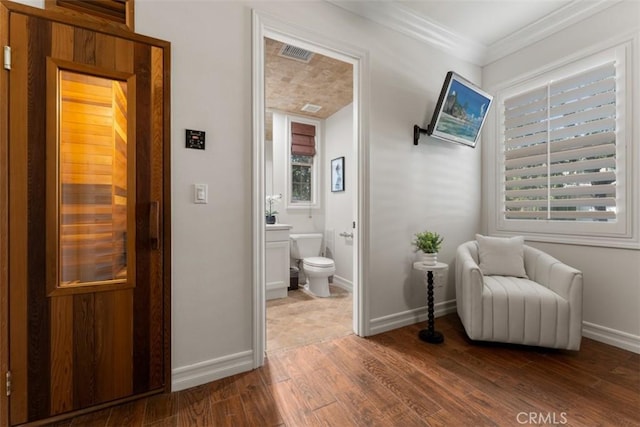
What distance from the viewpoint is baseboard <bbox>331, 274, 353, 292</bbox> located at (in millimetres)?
3818

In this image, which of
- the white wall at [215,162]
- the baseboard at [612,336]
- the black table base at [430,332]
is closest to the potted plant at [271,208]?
the white wall at [215,162]

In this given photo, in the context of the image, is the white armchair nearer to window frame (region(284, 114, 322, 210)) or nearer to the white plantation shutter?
the white plantation shutter

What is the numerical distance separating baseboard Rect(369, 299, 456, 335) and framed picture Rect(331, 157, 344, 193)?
1.94m

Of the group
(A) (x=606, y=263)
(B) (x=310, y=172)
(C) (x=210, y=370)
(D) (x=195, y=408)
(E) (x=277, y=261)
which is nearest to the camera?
(D) (x=195, y=408)

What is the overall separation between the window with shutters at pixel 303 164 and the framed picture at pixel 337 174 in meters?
0.35

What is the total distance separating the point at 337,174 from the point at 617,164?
283cm

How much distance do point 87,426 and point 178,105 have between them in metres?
1.73

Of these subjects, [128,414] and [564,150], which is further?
[564,150]

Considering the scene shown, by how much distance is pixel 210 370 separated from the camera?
175 cm

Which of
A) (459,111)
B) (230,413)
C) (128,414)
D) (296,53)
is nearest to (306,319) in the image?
(230,413)

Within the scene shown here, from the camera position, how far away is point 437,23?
254 centimetres

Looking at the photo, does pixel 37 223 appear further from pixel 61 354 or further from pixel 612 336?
pixel 612 336

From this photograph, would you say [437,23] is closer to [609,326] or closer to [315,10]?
[315,10]

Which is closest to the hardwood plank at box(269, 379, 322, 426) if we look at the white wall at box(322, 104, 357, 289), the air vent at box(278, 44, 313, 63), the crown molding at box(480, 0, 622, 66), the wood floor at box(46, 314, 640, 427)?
the wood floor at box(46, 314, 640, 427)
